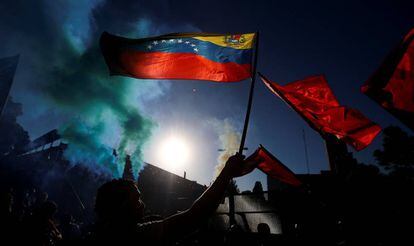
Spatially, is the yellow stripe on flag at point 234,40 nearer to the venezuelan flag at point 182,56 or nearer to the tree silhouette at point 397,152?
the venezuelan flag at point 182,56

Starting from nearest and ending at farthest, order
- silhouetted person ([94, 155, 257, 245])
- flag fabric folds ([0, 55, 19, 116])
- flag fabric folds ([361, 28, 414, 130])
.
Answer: silhouetted person ([94, 155, 257, 245]) < flag fabric folds ([361, 28, 414, 130]) < flag fabric folds ([0, 55, 19, 116])

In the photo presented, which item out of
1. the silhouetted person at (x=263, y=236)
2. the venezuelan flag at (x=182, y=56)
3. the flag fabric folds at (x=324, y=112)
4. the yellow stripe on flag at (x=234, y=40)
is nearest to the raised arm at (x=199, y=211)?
the venezuelan flag at (x=182, y=56)

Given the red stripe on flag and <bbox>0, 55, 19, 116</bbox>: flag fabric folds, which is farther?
<bbox>0, 55, 19, 116</bbox>: flag fabric folds

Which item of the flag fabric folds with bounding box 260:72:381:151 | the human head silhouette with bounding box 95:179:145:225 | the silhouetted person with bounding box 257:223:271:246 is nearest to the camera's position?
the human head silhouette with bounding box 95:179:145:225

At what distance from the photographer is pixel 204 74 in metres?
5.10

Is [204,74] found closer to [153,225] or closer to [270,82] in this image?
[270,82]

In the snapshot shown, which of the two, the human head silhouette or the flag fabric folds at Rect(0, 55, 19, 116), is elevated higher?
the flag fabric folds at Rect(0, 55, 19, 116)

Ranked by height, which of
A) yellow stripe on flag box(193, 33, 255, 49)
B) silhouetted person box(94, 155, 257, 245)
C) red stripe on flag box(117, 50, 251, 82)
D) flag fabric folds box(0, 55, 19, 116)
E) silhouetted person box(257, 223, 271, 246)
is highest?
flag fabric folds box(0, 55, 19, 116)

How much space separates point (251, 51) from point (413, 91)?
8.74 feet

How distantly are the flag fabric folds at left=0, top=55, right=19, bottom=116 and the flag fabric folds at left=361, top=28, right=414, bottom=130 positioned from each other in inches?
1201

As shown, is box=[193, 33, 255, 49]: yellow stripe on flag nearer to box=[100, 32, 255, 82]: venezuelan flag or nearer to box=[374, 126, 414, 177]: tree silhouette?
box=[100, 32, 255, 82]: venezuelan flag

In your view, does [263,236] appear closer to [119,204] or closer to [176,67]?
[176,67]

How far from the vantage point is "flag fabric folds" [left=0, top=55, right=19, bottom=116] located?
2392cm

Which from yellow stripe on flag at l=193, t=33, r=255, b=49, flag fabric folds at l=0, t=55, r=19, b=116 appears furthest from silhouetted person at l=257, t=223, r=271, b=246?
flag fabric folds at l=0, t=55, r=19, b=116
